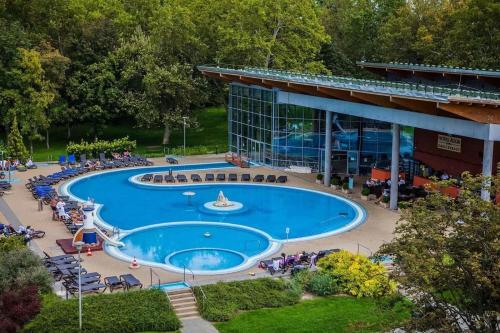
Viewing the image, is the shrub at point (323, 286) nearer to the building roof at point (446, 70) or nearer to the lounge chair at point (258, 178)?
the lounge chair at point (258, 178)

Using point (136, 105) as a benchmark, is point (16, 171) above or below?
below

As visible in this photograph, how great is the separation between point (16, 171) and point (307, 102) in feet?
63.6

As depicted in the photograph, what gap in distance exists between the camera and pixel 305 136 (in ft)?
140

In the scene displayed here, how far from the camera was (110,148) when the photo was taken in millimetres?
46969

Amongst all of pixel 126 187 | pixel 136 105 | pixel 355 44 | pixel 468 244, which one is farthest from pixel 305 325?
pixel 355 44

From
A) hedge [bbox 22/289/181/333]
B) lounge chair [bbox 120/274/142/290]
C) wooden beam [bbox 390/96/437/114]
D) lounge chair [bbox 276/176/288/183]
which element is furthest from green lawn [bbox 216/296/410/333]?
lounge chair [bbox 276/176/288/183]

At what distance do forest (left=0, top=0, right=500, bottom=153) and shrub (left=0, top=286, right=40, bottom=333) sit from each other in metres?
29.0

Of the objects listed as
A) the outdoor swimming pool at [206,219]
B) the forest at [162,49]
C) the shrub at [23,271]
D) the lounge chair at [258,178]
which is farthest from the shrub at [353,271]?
the forest at [162,49]

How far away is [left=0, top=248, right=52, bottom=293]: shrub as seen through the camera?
19766 mm

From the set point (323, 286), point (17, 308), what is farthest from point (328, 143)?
point (17, 308)

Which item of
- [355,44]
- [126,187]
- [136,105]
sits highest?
[355,44]

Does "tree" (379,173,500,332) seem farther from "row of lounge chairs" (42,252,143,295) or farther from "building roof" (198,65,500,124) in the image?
"building roof" (198,65,500,124)

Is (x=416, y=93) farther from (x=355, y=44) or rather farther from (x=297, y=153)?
(x=355, y=44)

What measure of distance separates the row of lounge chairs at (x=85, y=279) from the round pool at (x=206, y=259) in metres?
3.03
